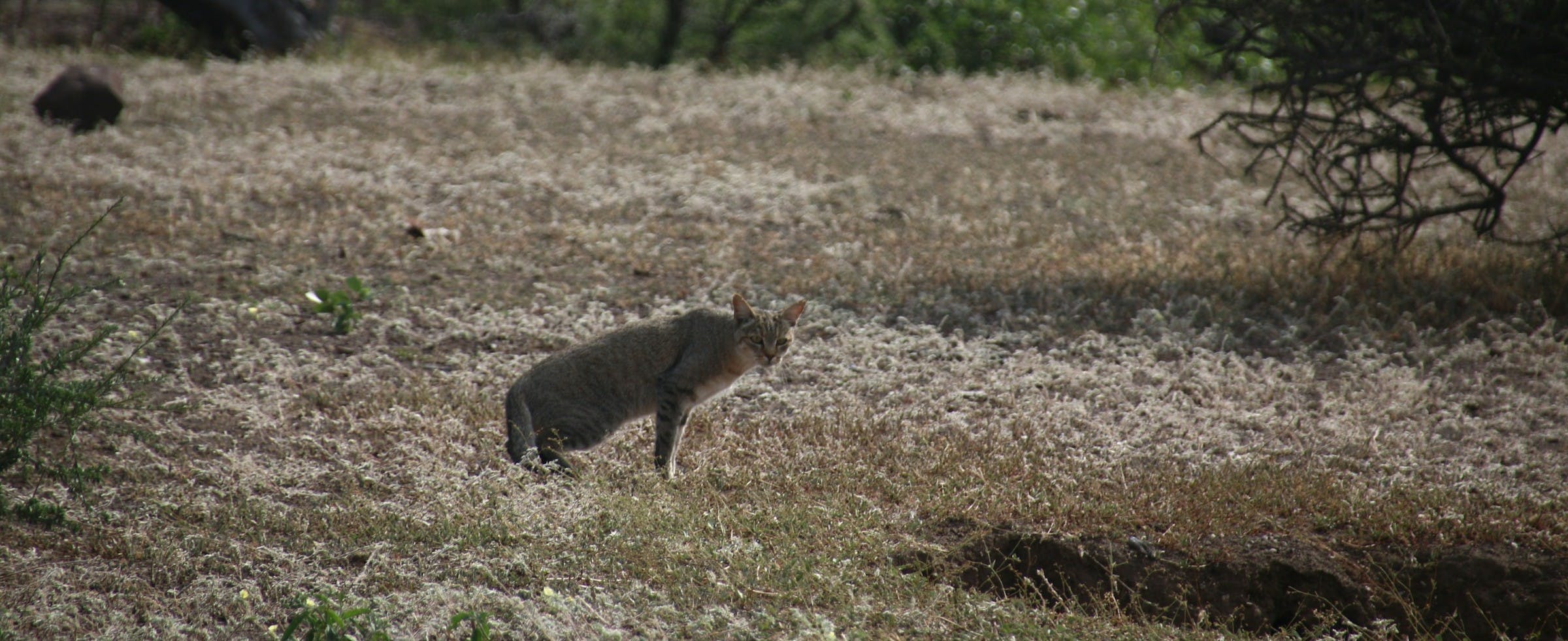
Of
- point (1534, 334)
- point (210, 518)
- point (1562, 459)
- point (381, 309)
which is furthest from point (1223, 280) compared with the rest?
point (210, 518)

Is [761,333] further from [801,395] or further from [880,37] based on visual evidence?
[880,37]

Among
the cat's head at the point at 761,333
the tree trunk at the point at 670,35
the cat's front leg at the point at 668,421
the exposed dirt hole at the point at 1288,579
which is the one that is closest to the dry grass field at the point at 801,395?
the exposed dirt hole at the point at 1288,579

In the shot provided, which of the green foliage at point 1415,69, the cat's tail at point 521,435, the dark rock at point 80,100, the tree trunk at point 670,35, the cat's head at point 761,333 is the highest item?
the green foliage at point 1415,69

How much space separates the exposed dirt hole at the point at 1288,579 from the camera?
16.7 ft

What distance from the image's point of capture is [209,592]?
176 inches

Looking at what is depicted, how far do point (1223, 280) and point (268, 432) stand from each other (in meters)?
6.22

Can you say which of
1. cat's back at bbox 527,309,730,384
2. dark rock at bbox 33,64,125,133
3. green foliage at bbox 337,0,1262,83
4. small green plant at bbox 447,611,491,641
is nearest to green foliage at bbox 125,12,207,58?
dark rock at bbox 33,64,125,133

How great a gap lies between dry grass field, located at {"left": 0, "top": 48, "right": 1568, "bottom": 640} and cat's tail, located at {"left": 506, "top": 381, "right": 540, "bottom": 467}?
0.30 feet

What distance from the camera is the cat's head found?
5824 mm

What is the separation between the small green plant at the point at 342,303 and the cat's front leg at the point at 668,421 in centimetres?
269

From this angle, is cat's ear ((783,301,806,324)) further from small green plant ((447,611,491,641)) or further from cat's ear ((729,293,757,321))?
small green plant ((447,611,491,641))

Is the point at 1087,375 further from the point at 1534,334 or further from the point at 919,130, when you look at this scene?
the point at 919,130

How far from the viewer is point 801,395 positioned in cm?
689

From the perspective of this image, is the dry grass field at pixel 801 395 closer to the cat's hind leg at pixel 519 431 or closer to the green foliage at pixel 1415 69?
the cat's hind leg at pixel 519 431
